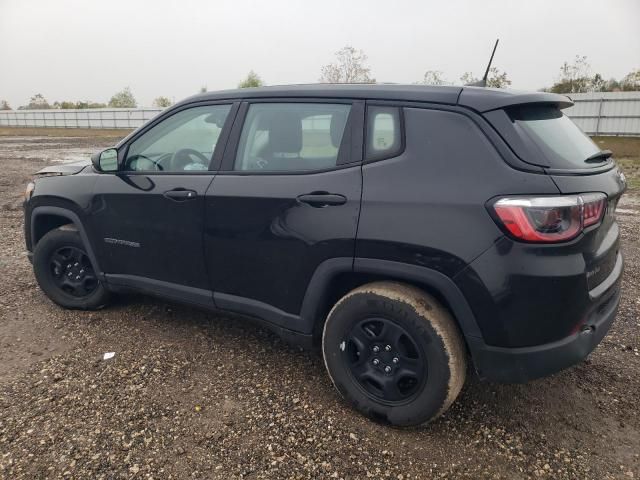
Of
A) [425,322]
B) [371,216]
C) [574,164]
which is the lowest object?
[425,322]

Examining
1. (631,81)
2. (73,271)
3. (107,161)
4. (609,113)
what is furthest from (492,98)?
(631,81)

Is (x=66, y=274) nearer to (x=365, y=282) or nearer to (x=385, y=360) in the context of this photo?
(x=365, y=282)

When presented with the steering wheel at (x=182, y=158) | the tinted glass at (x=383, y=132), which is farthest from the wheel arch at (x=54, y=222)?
the tinted glass at (x=383, y=132)

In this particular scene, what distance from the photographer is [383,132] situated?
8.29 ft

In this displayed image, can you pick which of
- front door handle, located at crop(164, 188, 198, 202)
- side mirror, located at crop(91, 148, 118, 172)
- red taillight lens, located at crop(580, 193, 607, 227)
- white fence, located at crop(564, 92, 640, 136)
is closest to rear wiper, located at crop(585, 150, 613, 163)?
red taillight lens, located at crop(580, 193, 607, 227)

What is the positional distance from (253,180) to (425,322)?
4.17ft

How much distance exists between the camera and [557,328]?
2.21 metres

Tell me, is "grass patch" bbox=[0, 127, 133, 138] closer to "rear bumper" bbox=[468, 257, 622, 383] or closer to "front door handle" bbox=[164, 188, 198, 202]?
"front door handle" bbox=[164, 188, 198, 202]

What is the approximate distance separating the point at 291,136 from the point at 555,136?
1.42 meters

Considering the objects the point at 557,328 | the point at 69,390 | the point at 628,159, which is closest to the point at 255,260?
the point at 69,390

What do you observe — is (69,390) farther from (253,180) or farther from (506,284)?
(506,284)

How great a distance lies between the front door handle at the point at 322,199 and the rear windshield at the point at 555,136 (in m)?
0.92

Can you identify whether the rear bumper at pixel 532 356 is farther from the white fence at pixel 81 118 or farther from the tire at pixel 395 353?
the white fence at pixel 81 118

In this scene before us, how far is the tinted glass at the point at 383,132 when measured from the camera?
2482 mm
